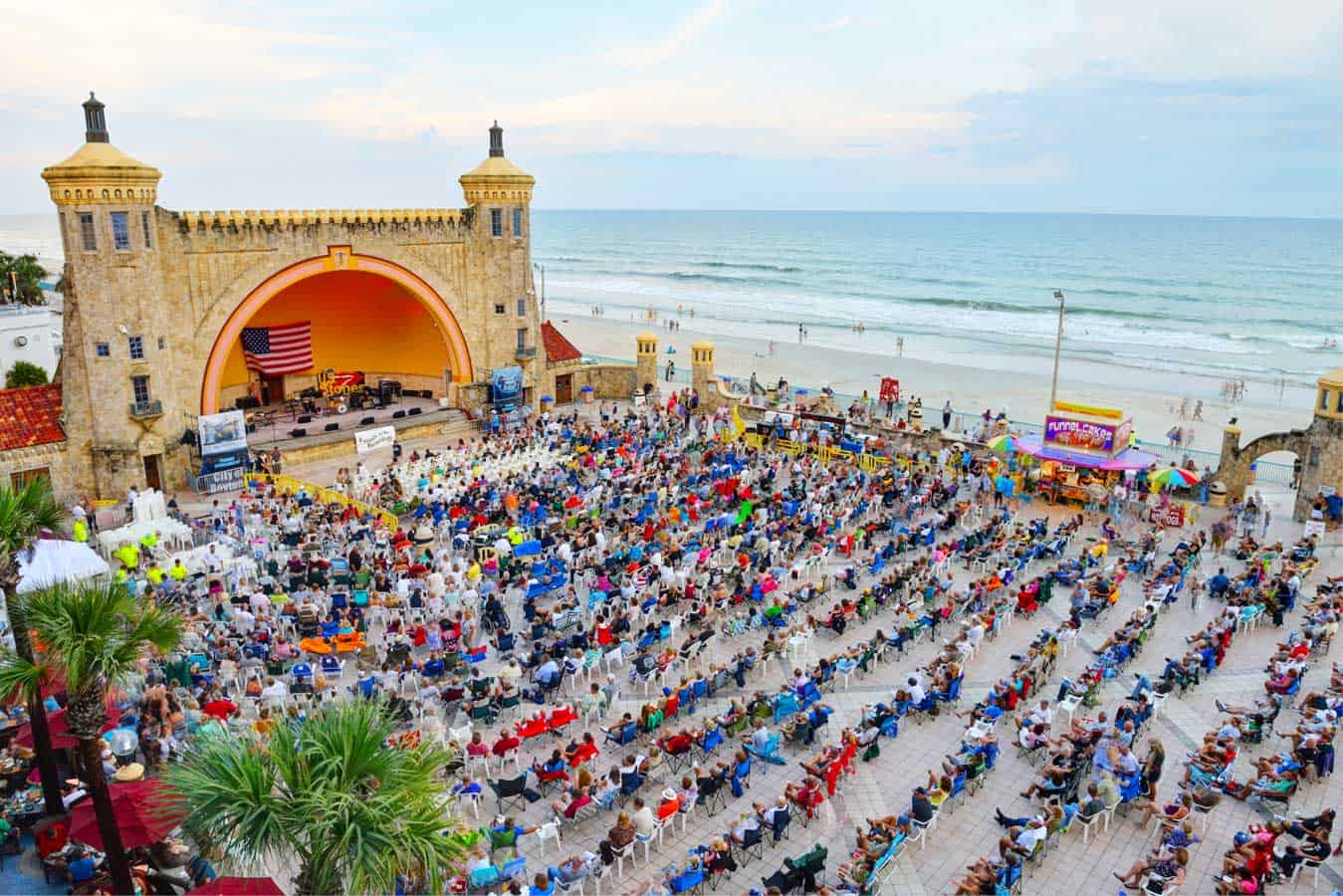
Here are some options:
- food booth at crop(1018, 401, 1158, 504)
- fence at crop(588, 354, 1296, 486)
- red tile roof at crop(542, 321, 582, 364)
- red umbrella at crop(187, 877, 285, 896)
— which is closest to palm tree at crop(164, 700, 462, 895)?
red umbrella at crop(187, 877, 285, 896)

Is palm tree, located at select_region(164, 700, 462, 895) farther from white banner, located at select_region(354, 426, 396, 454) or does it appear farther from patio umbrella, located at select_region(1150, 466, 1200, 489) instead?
white banner, located at select_region(354, 426, 396, 454)

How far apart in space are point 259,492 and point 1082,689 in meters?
19.9

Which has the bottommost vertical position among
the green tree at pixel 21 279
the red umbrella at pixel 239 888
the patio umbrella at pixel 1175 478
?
the red umbrella at pixel 239 888

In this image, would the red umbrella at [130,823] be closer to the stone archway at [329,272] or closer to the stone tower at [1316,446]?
the stone archway at [329,272]

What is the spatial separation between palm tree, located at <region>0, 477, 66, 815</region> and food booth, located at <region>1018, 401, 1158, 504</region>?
70.3 feet

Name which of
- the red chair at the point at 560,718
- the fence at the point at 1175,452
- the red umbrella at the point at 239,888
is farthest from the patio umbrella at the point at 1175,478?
the red umbrella at the point at 239,888

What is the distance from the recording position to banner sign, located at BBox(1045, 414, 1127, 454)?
79.7 ft

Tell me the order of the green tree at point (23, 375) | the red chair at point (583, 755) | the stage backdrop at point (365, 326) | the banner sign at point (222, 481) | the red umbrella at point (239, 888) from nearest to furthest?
the red umbrella at point (239, 888), the red chair at point (583, 755), the banner sign at point (222, 481), the green tree at point (23, 375), the stage backdrop at point (365, 326)

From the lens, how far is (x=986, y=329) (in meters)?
68.9

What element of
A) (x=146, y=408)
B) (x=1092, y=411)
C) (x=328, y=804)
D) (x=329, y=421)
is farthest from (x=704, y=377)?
(x=328, y=804)

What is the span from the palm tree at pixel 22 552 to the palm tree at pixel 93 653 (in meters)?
0.90

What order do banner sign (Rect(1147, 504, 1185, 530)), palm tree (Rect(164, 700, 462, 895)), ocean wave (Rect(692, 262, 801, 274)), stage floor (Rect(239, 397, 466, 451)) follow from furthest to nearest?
1. ocean wave (Rect(692, 262, 801, 274))
2. stage floor (Rect(239, 397, 466, 451))
3. banner sign (Rect(1147, 504, 1185, 530))
4. palm tree (Rect(164, 700, 462, 895))

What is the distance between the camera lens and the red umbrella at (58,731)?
1156 cm

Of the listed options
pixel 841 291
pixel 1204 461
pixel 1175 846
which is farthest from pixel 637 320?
pixel 1175 846
